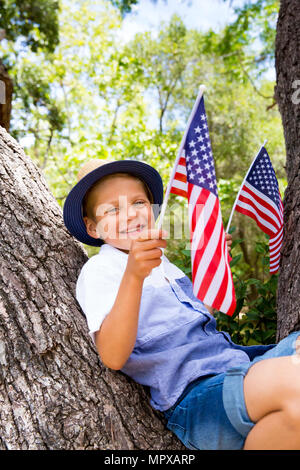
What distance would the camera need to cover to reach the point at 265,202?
2.33m

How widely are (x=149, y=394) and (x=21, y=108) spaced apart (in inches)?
439

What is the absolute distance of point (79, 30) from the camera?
45.5ft

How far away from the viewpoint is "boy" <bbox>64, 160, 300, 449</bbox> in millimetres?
1258

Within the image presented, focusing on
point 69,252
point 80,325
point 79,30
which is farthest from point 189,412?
point 79,30

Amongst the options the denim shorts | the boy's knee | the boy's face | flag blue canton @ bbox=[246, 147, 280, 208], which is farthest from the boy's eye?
flag blue canton @ bbox=[246, 147, 280, 208]

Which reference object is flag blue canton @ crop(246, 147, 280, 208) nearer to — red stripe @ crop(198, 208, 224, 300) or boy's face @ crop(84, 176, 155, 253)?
boy's face @ crop(84, 176, 155, 253)

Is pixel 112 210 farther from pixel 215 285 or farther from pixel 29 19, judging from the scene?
pixel 29 19

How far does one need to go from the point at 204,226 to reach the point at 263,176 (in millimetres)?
1112

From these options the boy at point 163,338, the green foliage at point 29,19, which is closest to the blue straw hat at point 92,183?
the boy at point 163,338

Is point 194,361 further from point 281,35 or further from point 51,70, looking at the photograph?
point 51,70

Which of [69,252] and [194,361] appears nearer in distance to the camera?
[194,361]

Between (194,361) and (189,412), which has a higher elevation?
(194,361)

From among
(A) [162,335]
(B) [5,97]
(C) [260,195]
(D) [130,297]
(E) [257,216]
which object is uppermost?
(B) [5,97]

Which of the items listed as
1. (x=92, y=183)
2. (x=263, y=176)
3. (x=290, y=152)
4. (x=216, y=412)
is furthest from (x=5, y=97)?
(x=216, y=412)
